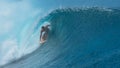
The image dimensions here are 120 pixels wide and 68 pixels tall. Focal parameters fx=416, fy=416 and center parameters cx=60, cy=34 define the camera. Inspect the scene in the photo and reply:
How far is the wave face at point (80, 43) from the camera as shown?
62.9ft

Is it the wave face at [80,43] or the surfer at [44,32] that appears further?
the surfer at [44,32]

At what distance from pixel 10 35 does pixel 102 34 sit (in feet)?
28.1

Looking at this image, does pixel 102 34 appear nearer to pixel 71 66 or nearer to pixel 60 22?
pixel 71 66

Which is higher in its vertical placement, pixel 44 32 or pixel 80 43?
pixel 44 32

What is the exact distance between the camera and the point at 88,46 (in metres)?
20.8

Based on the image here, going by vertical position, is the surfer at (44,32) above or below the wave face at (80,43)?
above

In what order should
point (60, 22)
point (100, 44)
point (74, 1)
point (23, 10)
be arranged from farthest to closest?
point (74, 1) → point (23, 10) → point (60, 22) → point (100, 44)

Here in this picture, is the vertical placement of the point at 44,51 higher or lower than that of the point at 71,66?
higher

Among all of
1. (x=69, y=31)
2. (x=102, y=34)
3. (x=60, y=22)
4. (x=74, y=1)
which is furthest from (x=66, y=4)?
(x=102, y=34)

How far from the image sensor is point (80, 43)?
70.9 feet

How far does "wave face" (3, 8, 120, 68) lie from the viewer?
62.9 ft

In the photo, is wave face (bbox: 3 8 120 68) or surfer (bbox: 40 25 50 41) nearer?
wave face (bbox: 3 8 120 68)

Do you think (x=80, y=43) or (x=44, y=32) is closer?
(x=80, y=43)

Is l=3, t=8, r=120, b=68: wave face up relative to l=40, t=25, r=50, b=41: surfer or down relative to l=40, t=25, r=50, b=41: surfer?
down
